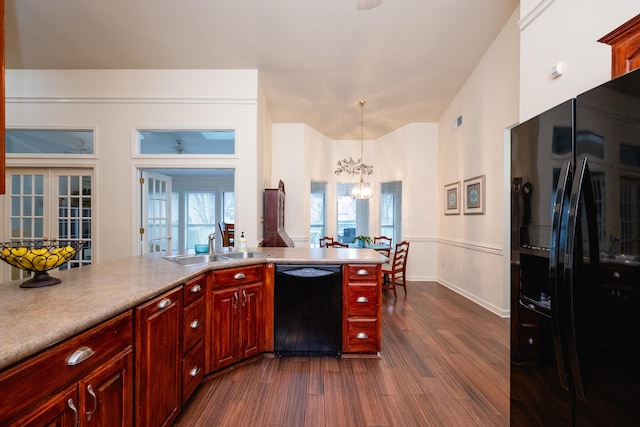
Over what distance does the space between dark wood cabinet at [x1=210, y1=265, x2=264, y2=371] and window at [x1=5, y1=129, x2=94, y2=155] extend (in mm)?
3363

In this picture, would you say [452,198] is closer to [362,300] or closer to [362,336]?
[362,300]

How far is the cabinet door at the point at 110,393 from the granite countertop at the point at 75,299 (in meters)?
0.22

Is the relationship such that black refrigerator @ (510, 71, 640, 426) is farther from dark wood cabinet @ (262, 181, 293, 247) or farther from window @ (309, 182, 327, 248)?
window @ (309, 182, 327, 248)

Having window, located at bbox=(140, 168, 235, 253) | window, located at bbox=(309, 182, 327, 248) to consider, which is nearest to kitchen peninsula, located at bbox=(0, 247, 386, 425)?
window, located at bbox=(309, 182, 327, 248)

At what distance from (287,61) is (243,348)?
3666 millimetres

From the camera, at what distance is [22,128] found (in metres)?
3.93

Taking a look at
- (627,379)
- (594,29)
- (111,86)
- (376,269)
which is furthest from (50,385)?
(111,86)

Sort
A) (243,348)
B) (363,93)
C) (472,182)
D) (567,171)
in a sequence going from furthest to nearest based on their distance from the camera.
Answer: (363,93) < (472,182) < (243,348) < (567,171)

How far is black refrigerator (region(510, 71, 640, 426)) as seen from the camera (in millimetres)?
895

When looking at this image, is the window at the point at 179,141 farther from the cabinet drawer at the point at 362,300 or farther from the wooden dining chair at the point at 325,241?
the cabinet drawer at the point at 362,300

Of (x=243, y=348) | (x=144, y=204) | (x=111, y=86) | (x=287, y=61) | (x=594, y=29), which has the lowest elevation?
(x=243, y=348)

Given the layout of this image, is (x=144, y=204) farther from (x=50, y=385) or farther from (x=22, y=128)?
(x=50, y=385)

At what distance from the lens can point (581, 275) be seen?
1013 millimetres

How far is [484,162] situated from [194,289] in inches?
166
